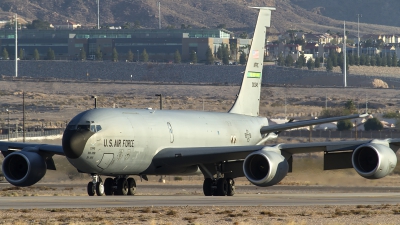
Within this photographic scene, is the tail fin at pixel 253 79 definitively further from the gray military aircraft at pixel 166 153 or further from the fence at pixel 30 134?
the fence at pixel 30 134

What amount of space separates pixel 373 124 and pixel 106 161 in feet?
312

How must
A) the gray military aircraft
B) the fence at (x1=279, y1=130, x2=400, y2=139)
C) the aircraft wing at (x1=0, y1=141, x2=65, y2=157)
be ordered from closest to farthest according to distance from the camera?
the gray military aircraft, the aircraft wing at (x1=0, y1=141, x2=65, y2=157), the fence at (x1=279, y1=130, x2=400, y2=139)

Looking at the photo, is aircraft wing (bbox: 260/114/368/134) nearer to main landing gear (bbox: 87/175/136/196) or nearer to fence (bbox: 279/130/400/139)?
main landing gear (bbox: 87/175/136/196)

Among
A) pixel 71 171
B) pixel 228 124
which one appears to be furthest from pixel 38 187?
pixel 228 124

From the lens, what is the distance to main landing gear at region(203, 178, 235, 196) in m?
46.7

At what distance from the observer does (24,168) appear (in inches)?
1807

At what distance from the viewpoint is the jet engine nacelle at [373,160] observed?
41.5m

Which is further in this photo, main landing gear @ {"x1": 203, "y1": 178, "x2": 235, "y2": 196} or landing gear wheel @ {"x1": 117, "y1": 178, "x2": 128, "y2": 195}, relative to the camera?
main landing gear @ {"x1": 203, "y1": 178, "x2": 235, "y2": 196}

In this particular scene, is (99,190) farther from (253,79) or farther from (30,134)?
(30,134)

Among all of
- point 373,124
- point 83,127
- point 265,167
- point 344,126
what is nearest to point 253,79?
point 265,167

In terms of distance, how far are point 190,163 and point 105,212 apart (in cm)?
1209

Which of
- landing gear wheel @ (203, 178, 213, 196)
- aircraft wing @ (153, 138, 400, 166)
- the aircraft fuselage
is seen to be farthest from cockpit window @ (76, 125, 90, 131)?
landing gear wheel @ (203, 178, 213, 196)

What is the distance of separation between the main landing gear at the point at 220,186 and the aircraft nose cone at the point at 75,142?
7.17 metres

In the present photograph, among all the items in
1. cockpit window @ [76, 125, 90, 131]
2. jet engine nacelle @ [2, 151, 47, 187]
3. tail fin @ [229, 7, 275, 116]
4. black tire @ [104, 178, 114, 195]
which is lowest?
black tire @ [104, 178, 114, 195]
